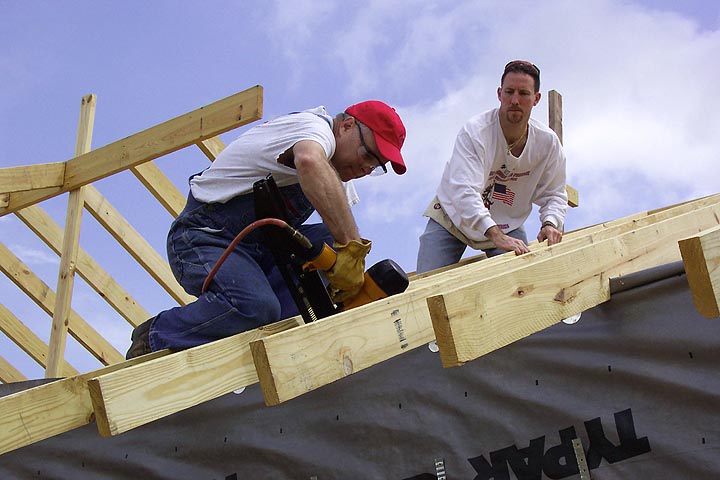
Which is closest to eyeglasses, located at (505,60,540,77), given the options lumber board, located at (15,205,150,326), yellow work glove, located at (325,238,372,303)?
yellow work glove, located at (325,238,372,303)

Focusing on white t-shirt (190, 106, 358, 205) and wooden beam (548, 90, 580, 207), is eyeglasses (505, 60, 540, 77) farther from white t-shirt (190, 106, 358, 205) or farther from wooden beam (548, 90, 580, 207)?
wooden beam (548, 90, 580, 207)

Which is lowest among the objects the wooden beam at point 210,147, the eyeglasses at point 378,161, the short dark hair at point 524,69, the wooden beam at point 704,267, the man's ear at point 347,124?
the wooden beam at point 704,267

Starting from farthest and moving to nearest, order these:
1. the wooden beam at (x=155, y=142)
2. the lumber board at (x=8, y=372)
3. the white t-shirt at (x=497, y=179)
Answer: the lumber board at (x=8, y=372)
the wooden beam at (x=155, y=142)
the white t-shirt at (x=497, y=179)

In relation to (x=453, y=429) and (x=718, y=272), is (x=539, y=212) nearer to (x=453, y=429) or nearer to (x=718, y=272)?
(x=453, y=429)

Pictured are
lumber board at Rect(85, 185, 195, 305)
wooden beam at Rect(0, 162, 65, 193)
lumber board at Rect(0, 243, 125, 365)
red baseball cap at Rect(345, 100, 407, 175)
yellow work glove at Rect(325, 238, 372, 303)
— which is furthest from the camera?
lumber board at Rect(0, 243, 125, 365)

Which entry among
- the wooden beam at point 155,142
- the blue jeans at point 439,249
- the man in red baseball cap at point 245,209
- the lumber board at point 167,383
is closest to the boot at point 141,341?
the man in red baseball cap at point 245,209

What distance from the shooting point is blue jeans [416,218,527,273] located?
14.1 ft

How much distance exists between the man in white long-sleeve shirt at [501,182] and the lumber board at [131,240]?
2.18m

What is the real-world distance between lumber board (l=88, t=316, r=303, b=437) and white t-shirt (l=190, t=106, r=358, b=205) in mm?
845

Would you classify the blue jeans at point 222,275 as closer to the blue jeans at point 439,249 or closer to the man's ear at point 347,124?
the man's ear at point 347,124

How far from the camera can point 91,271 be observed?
6.13 meters

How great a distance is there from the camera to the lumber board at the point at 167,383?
5.46ft

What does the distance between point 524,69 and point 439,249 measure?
3.65 feet

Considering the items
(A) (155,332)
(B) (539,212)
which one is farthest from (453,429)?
(B) (539,212)
